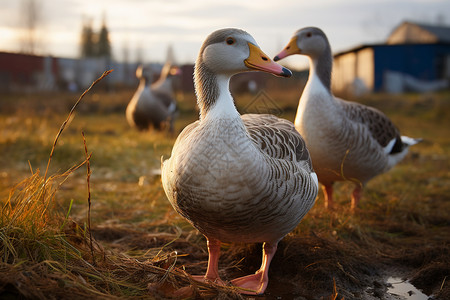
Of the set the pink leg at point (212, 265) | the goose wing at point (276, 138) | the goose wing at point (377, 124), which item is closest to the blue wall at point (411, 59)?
the goose wing at point (377, 124)

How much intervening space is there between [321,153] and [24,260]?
129 inches

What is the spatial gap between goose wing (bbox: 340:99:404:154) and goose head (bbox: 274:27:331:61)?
2.42ft

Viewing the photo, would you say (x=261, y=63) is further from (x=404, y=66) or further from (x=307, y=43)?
(x=404, y=66)

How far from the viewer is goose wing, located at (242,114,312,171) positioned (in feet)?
10.4

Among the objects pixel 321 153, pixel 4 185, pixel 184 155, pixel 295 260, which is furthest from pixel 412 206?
pixel 4 185

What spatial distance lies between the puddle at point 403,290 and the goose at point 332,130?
135 centimetres

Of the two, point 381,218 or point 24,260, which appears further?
point 381,218

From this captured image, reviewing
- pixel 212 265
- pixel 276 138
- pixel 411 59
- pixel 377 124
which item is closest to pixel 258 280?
pixel 212 265

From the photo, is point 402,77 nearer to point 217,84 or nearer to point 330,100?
point 330,100

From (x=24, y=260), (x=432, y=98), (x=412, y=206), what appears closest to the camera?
(x=24, y=260)

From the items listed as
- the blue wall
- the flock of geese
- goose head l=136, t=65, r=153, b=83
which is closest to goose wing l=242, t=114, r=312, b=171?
the flock of geese

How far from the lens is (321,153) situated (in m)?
4.88

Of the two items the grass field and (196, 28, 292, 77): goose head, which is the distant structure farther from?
(196, 28, 292, 77): goose head

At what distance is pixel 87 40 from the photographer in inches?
2827
